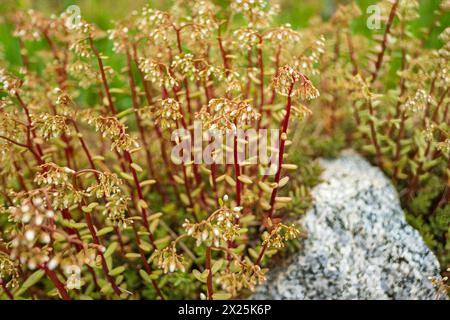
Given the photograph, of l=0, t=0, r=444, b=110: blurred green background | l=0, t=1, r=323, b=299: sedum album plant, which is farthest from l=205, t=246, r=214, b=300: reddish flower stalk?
l=0, t=0, r=444, b=110: blurred green background

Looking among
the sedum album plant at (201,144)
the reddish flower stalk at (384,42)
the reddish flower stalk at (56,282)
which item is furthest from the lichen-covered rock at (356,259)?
the reddish flower stalk at (56,282)

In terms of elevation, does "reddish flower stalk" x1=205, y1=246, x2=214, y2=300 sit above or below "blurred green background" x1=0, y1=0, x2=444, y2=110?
below

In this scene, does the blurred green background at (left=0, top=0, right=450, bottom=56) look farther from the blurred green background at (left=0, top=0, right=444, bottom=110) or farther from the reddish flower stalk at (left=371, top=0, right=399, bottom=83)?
the reddish flower stalk at (left=371, top=0, right=399, bottom=83)

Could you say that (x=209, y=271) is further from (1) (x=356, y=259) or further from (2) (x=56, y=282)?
(1) (x=356, y=259)

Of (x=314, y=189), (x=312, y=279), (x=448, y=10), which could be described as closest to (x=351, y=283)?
(x=312, y=279)

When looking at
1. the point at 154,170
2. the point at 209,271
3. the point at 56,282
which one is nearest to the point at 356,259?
the point at 209,271

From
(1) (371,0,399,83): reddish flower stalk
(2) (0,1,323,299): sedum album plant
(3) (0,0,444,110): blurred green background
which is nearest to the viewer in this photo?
(2) (0,1,323,299): sedum album plant

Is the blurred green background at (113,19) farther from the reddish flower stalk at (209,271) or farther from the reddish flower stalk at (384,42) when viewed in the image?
the reddish flower stalk at (209,271)
